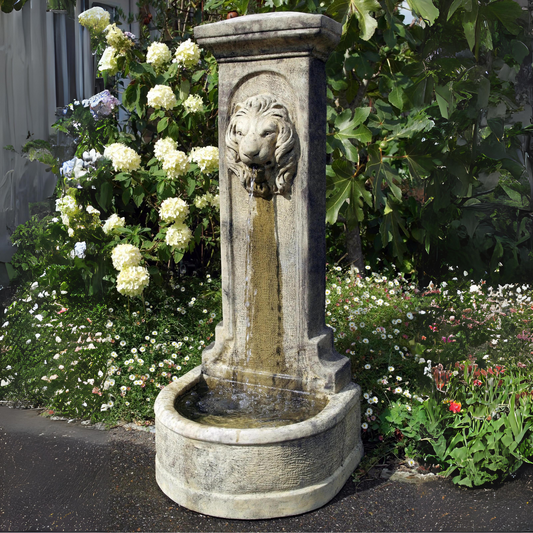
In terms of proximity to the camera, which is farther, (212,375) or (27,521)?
(212,375)

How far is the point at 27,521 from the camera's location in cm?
268

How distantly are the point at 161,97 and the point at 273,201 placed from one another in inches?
65.0

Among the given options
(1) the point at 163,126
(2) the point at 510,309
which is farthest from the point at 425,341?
(1) the point at 163,126

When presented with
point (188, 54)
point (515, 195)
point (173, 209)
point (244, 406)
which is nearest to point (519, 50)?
point (515, 195)

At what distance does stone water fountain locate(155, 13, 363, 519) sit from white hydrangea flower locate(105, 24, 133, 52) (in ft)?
5.20

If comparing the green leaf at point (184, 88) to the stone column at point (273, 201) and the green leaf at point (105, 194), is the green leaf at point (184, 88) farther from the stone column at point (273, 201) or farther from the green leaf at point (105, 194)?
the stone column at point (273, 201)

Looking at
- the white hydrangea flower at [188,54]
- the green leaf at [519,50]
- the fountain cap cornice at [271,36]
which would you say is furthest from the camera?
the green leaf at [519,50]

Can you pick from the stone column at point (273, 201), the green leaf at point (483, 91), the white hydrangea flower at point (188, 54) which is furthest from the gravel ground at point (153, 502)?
the white hydrangea flower at point (188, 54)

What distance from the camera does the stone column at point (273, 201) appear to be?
2812mm

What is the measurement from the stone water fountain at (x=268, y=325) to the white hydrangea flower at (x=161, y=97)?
126 centimetres

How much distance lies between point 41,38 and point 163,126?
6.36ft

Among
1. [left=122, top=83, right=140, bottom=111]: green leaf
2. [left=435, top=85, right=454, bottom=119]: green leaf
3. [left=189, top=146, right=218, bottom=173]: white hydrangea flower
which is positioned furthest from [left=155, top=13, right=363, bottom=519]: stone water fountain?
[left=122, top=83, right=140, bottom=111]: green leaf

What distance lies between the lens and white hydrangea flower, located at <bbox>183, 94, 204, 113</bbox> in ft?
14.2

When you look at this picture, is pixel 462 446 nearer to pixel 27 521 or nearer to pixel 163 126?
pixel 27 521
